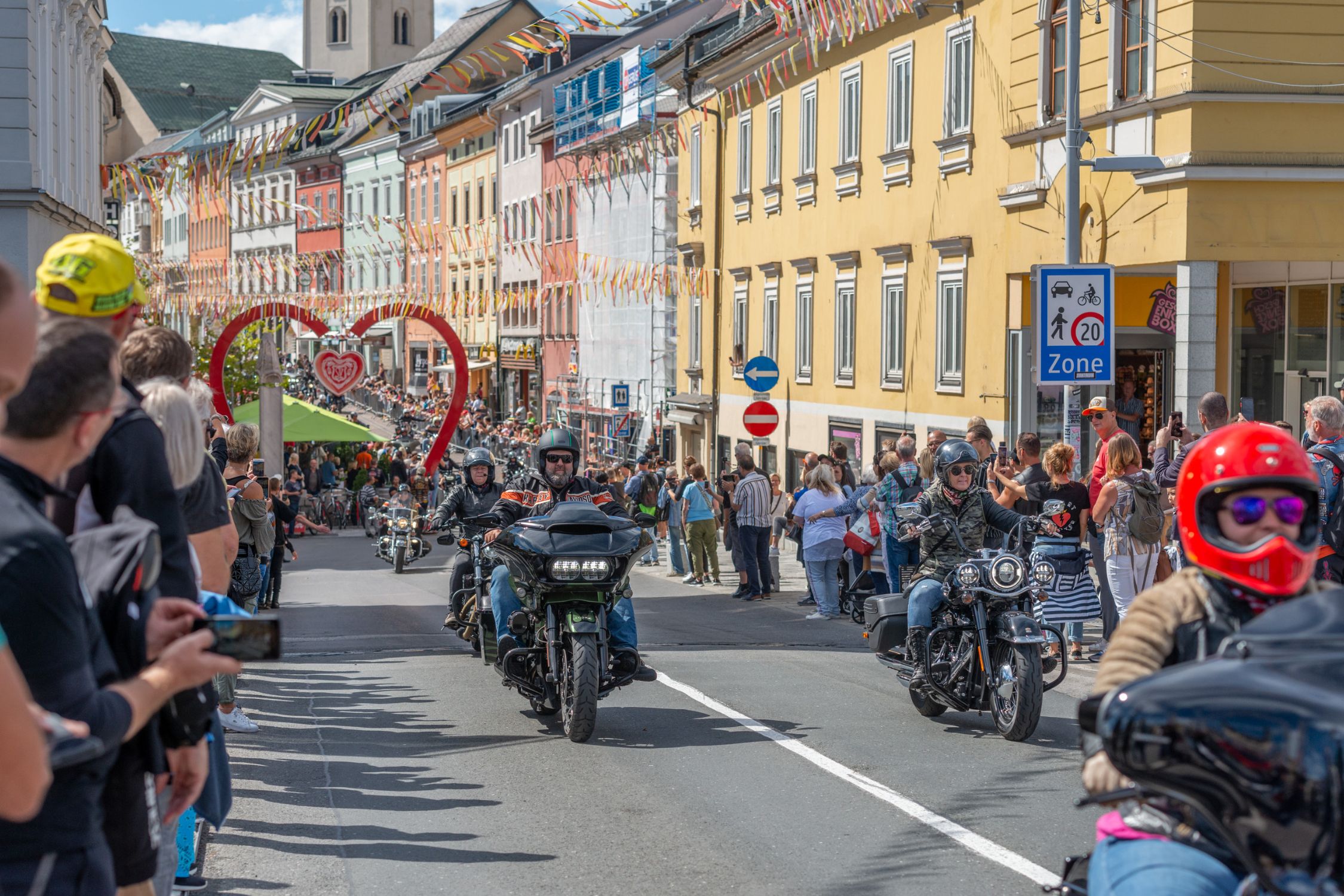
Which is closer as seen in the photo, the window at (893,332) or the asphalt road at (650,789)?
the asphalt road at (650,789)

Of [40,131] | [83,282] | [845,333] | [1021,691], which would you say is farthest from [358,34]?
[83,282]

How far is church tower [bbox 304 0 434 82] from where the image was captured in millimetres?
Result: 117438

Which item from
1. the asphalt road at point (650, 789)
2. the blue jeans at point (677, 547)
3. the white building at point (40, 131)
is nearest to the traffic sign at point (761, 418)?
the blue jeans at point (677, 547)

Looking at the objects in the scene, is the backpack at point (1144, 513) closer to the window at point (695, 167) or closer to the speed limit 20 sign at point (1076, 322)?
the speed limit 20 sign at point (1076, 322)

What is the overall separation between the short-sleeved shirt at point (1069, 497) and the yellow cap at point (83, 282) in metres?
10.2

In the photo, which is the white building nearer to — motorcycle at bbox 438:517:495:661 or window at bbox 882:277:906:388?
motorcycle at bbox 438:517:495:661

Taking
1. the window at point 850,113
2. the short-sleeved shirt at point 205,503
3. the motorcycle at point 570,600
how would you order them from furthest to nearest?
the window at point 850,113 → the motorcycle at point 570,600 → the short-sleeved shirt at point 205,503

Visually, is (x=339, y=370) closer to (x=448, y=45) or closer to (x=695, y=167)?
(x=695, y=167)

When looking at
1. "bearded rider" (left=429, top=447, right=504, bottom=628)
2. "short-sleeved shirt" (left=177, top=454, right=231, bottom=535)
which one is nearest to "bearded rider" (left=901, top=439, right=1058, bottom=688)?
"bearded rider" (left=429, top=447, right=504, bottom=628)

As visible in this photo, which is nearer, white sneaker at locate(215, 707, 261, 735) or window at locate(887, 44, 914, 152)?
white sneaker at locate(215, 707, 261, 735)

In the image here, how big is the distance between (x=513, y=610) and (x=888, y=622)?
2203 mm

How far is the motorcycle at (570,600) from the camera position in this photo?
31.8 feet

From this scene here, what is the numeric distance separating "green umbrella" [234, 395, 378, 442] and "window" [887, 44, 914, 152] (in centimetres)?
1303

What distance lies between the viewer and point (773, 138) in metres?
34.5
